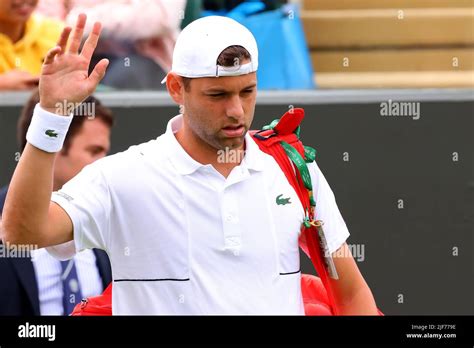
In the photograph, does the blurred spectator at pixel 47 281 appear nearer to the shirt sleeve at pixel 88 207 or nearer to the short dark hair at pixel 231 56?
the shirt sleeve at pixel 88 207

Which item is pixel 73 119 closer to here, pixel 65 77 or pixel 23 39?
pixel 23 39

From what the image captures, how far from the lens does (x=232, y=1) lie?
7141mm

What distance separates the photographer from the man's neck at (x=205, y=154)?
11.3 ft

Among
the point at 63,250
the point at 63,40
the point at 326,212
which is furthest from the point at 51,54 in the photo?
the point at 326,212

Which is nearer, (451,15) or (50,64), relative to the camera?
(50,64)

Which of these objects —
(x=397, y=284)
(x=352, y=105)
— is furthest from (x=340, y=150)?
(x=397, y=284)

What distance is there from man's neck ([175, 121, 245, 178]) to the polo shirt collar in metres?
0.02

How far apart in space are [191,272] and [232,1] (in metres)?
4.02

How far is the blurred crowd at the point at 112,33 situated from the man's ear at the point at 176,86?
2.85 metres

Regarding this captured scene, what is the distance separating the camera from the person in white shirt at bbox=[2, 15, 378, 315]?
3330 mm

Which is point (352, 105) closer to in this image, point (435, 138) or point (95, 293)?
point (435, 138)

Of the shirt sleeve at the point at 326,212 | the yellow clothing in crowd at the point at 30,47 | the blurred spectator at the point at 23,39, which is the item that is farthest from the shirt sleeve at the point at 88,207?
the yellow clothing in crowd at the point at 30,47

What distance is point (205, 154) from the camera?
136 inches

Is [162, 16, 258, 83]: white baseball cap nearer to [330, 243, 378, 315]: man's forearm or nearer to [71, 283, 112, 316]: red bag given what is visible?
[330, 243, 378, 315]: man's forearm
